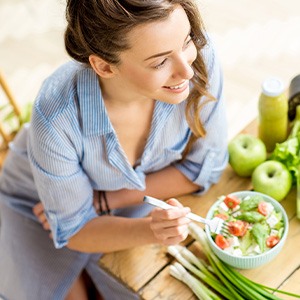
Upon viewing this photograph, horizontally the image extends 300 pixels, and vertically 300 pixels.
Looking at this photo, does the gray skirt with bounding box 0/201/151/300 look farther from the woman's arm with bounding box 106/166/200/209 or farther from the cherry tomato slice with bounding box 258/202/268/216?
the cherry tomato slice with bounding box 258/202/268/216

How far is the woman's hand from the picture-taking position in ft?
4.44

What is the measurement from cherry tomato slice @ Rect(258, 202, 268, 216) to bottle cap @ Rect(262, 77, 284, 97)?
1.07 feet

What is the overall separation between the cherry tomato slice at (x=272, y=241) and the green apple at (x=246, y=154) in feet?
0.89

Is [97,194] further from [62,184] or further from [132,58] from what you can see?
[132,58]

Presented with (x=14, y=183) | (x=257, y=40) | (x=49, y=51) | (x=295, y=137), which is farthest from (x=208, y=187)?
(x=49, y=51)

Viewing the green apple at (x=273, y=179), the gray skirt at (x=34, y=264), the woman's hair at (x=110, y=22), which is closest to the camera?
the woman's hair at (x=110, y=22)

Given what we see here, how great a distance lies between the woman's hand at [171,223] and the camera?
4.44 ft

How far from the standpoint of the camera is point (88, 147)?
151cm

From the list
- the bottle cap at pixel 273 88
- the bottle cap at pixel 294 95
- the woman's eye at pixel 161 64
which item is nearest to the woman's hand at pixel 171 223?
the woman's eye at pixel 161 64

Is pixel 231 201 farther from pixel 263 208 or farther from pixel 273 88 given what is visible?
pixel 273 88

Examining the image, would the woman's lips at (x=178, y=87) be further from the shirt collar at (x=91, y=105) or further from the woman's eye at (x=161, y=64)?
the shirt collar at (x=91, y=105)

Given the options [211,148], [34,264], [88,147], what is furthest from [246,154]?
[34,264]

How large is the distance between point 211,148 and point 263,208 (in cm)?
26

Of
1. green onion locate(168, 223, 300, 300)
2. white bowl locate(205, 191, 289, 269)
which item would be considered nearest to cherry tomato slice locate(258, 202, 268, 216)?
white bowl locate(205, 191, 289, 269)
